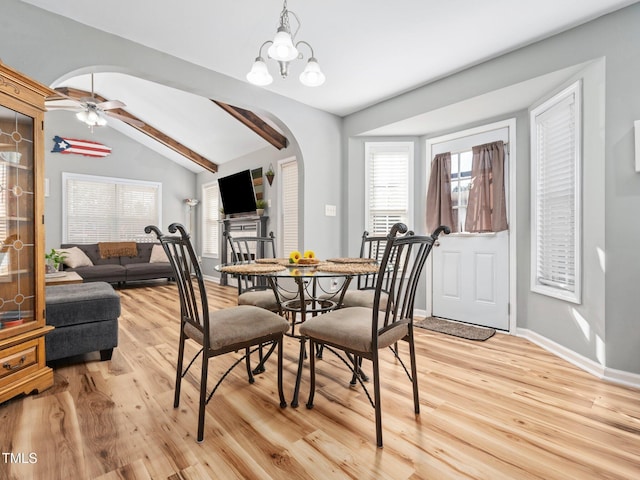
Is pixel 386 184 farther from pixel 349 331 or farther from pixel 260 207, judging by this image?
pixel 349 331

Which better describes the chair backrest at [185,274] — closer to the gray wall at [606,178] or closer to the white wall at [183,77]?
the white wall at [183,77]

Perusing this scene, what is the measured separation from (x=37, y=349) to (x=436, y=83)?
388 centimetres

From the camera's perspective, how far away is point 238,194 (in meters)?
5.98

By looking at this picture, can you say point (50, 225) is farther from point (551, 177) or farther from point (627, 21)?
point (627, 21)

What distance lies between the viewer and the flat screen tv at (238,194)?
5703 mm

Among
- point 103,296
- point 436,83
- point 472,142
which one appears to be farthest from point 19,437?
point 472,142

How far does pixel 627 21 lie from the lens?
7.05ft

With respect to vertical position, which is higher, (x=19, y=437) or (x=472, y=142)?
(x=472, y=142)

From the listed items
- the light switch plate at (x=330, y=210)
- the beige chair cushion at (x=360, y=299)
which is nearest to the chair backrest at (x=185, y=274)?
the beige chair cushion at (x=360, y=299)

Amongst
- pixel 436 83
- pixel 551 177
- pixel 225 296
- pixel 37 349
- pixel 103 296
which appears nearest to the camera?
pixel 37 349

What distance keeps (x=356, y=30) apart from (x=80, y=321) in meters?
3.05

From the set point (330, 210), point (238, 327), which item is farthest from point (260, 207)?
point (238, 327)

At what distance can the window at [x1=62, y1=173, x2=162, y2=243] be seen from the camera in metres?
6.28

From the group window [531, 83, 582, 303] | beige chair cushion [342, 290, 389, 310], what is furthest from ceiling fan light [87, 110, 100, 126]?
window [531, 83, 582, 303]
